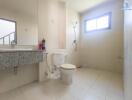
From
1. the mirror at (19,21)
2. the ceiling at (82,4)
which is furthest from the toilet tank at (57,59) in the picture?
the ceiling at (82,4)

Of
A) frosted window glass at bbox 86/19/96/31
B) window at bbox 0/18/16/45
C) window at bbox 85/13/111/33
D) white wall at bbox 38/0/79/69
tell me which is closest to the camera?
window at bbox 0/18/16/45

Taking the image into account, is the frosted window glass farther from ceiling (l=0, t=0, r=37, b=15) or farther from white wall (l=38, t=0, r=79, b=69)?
ceiling (l=0, t=0, r=37, b=15)

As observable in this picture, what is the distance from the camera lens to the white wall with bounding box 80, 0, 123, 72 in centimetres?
359

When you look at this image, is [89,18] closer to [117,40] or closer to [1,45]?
[117,40]

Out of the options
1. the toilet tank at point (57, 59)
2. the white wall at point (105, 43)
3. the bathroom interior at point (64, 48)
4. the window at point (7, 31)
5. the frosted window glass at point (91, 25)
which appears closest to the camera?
the bathroom interior at point (64, 48)

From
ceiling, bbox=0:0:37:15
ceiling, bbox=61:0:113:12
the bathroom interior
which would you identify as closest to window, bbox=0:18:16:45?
the bathroom interior

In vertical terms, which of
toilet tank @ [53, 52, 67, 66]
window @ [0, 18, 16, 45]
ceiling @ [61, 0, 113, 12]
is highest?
ceiling @ [61, 0, 113, 12]

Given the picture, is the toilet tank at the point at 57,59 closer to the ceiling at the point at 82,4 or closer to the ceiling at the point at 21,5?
the ceiling at the point at 21,5

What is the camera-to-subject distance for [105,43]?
3984mm

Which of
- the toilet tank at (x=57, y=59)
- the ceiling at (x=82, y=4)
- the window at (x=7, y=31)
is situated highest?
the ceiling at (x=82, y=4)

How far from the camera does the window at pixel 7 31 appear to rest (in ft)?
6.70

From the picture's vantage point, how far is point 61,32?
12.1ft

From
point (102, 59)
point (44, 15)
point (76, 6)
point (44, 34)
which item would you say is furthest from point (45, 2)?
point (102, 59)

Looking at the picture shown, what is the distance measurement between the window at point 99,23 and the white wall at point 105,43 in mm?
147
